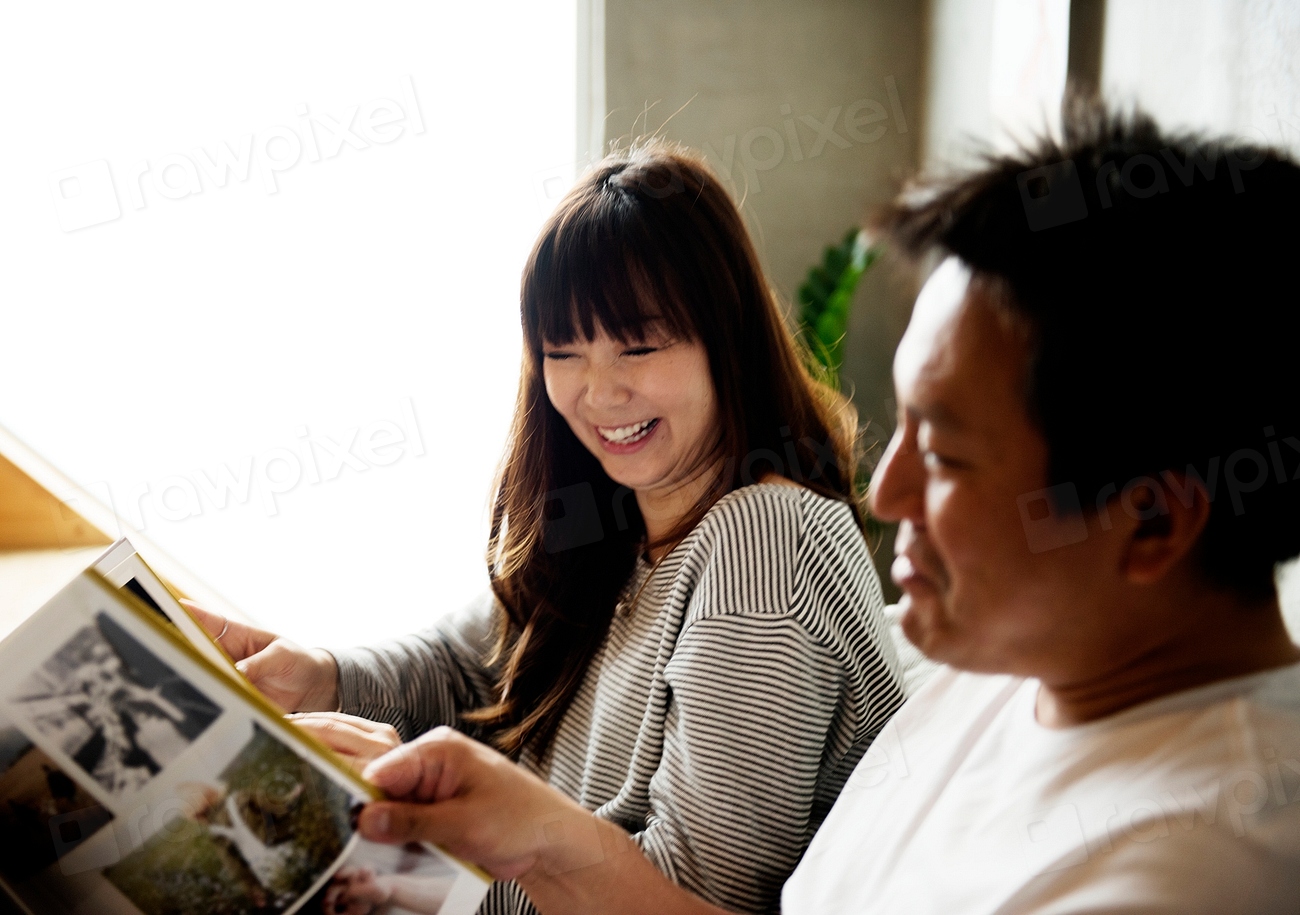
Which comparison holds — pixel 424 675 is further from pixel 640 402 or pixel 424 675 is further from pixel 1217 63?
pixel 1217 63

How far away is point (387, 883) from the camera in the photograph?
2.02 feet

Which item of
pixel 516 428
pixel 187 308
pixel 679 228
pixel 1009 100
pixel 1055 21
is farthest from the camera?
pixel 187 308

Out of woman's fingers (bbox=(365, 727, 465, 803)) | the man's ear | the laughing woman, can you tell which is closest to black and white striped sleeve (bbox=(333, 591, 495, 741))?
the laughing woman

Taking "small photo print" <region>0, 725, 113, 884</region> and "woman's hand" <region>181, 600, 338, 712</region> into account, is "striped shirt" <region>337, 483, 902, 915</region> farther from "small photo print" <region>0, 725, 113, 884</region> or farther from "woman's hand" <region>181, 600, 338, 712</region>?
"small photo print" <region>0, 725, 113, 884</region>

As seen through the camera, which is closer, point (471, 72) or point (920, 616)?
point (920, 616)

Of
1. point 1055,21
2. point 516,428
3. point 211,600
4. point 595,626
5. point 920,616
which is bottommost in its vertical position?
point 211,600

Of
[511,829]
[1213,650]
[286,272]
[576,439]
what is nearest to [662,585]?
[576,439]

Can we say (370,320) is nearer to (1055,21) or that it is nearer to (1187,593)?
(1055,21)

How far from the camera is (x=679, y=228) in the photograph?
42.4 inches

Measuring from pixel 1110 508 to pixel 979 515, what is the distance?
0.06 meters

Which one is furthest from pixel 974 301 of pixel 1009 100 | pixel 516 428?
pixel 1009 100

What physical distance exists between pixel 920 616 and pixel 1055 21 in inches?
46.8

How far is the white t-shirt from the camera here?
0.46 meters

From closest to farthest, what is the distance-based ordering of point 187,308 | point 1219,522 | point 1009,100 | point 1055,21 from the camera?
point 1219,522, point 1055,21, point 1009,100, point 187,308
